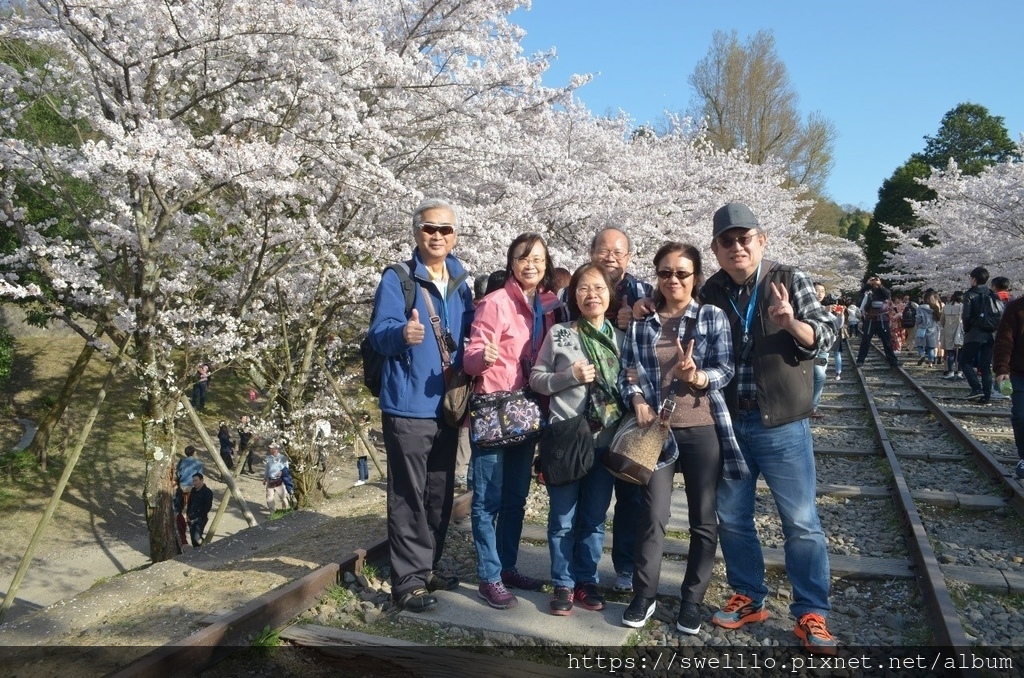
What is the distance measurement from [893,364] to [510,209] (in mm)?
12635

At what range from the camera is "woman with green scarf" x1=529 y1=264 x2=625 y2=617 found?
3.76 meters

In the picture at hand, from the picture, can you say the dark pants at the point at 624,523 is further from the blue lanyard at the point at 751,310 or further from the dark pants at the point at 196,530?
the dark pants at the point at 196,530

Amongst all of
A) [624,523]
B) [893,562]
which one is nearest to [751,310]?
[624,523]

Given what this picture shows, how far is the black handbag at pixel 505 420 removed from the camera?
3.79 meters

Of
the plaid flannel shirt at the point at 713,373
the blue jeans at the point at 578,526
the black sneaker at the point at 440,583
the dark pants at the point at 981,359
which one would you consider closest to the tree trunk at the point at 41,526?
the black sneaker at the point at 440,583

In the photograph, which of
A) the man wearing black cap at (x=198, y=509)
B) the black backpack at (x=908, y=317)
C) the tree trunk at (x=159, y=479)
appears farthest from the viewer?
the black backpack at (x=908, y=317)

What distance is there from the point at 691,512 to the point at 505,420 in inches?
41.9

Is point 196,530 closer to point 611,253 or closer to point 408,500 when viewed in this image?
point 408,500

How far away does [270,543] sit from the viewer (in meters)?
5.69

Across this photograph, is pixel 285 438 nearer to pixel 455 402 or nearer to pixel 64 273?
pixel 64 273

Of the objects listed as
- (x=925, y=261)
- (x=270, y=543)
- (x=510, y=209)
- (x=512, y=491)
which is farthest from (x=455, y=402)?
(x=925, y=261)

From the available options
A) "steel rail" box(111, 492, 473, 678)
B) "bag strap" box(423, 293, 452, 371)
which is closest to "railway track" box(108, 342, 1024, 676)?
"steel rail" box(111, 492, 473, 678)

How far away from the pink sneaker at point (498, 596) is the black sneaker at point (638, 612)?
0.65 meters

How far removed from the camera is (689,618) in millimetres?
3531
